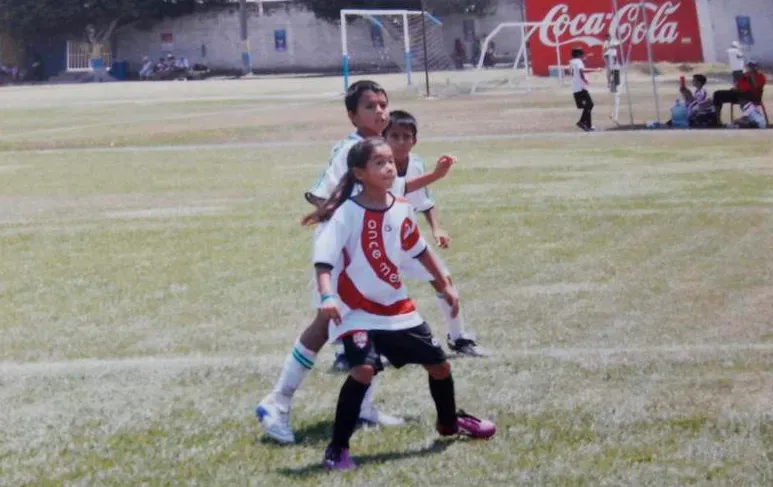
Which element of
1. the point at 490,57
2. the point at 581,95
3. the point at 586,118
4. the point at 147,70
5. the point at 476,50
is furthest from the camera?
the point at 147,70

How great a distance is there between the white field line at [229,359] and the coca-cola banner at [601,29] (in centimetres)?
4609

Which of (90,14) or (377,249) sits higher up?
(90,14)

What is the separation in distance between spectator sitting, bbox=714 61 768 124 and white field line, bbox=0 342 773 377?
2160 cm

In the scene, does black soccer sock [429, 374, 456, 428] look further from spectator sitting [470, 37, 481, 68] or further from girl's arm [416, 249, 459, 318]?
spectator sitting [470, 37, 481, 68]

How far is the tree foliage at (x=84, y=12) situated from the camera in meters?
87.1

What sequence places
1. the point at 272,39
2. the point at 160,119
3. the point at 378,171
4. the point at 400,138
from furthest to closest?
the point at 272,39, the point at 160,119, the point at 400,138, the point at 378,171

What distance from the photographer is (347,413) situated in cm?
638

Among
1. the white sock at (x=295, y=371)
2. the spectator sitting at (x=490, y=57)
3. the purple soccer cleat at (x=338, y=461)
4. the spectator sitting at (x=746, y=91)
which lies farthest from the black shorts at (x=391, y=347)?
the spectator sitting at (x=490, y=57)

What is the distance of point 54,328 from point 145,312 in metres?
0.82

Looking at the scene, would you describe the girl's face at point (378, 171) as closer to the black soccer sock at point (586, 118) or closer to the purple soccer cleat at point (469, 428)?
the purple soccer cleat at point (469, 428)

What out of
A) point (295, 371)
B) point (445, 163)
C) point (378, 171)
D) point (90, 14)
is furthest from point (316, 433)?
point (90, 14)

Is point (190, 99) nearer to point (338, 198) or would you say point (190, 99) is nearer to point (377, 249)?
point (338, 198)

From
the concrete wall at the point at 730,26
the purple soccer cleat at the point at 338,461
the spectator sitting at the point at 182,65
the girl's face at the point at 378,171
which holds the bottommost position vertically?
the purple soccer cleat at the point at 338,461

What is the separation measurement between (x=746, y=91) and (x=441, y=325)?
2108 cm
